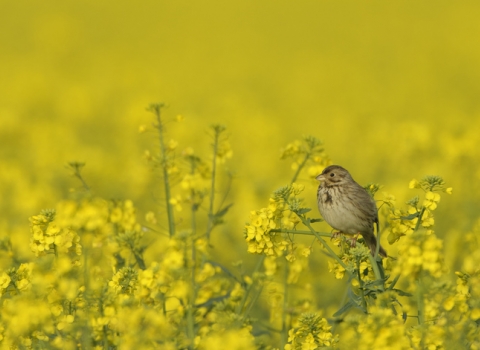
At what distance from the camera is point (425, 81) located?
2173 cm

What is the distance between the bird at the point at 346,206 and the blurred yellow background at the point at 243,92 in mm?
402

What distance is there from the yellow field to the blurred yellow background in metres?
0.06

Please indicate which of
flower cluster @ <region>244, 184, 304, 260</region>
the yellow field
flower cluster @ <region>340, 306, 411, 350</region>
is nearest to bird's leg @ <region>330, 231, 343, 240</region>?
the yellow field

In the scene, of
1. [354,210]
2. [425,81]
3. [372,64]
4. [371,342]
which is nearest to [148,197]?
[354,210]

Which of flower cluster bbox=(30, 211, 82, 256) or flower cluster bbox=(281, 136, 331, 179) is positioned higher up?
flower cluster bbox=(281, 136, 331, 179)

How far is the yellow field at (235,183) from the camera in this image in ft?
13.0

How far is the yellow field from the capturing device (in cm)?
397

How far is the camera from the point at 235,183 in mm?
10469

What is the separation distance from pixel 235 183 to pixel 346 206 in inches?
196

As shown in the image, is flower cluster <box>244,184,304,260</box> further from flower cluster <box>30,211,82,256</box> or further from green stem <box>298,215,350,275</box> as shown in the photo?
flower cluster <box>30,211,82,256</box>

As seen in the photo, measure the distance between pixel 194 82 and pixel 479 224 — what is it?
19182 millimetres

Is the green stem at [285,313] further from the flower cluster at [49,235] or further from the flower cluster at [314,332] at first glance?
the flower cluster at [49,235]

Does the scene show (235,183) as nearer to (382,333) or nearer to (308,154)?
(308,154)

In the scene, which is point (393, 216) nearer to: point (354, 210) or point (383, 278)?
point (383, 278)
